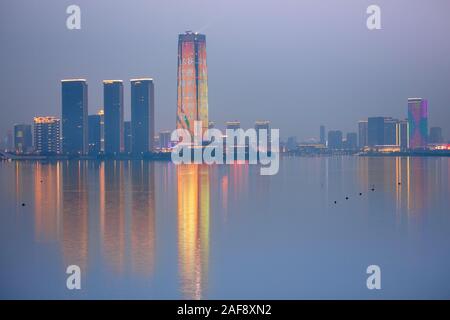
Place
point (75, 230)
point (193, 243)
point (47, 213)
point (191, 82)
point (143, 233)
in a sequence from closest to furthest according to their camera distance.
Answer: point (193, 243) < point (143, 233) < point (75, 230) < point (47, 213) < point (191, 82)

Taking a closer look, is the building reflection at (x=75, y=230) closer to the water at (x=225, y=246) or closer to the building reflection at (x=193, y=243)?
the water at (x=225, y=246)

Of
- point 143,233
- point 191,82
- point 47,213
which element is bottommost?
point 143,233

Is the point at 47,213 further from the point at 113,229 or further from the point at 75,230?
the point at 113,229

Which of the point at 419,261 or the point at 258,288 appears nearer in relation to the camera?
the point at 258,288

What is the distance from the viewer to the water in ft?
35.6

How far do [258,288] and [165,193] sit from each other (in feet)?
54.3

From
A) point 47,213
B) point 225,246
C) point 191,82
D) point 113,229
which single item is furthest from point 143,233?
A: point 191,82

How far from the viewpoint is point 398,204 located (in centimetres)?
2264

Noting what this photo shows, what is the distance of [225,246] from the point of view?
47.0 feet

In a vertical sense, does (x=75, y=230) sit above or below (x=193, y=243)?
above

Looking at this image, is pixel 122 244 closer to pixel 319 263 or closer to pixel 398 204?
pixel 319 263

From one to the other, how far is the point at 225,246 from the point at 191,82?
2976 inches
